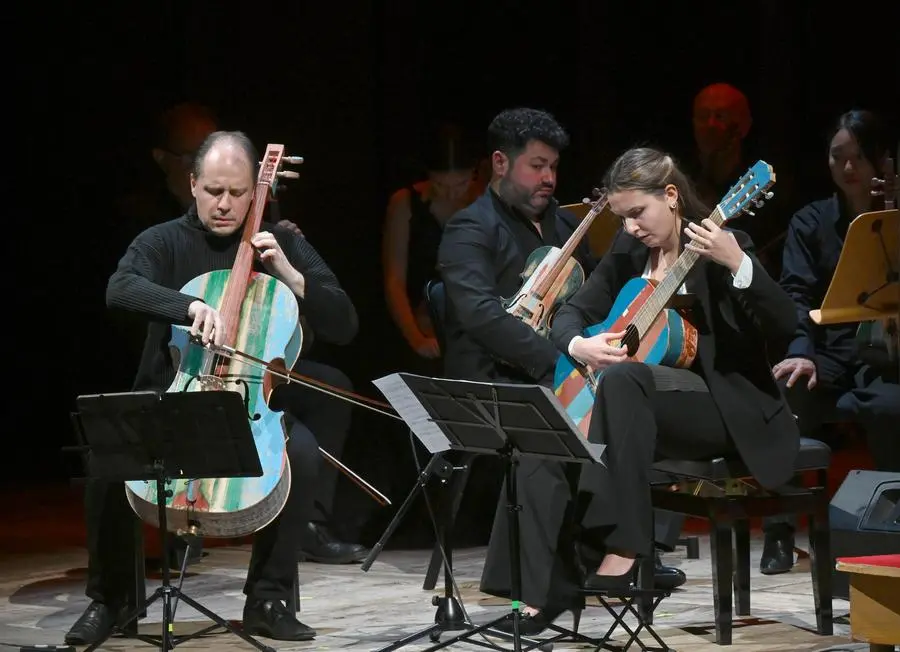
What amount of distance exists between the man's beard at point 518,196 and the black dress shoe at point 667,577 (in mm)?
1178

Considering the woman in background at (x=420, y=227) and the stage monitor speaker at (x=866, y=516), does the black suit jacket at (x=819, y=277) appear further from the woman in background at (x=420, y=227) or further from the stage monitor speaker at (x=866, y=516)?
the woman in background at (x=420, y=227)

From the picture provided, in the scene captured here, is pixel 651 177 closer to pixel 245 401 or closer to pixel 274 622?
pixel 245 401

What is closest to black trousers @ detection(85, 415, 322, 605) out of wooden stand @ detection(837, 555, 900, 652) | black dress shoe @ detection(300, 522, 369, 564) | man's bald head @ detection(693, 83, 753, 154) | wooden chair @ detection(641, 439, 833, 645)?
wooden chair @ detection(641, 439, 833, 645)

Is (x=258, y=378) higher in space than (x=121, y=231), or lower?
lower

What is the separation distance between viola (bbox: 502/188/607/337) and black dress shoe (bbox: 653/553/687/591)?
31.2 inches

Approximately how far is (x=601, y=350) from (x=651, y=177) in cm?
48

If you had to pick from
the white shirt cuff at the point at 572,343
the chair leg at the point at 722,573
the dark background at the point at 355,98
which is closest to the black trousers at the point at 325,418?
the dark background at the point at 355,98

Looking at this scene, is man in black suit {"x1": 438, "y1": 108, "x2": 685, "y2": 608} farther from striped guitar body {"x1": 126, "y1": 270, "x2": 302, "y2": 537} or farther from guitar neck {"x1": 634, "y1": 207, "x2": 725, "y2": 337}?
striped guitar body {"x1": 126, "y1": 270, "x2": 302, "y2": 537}

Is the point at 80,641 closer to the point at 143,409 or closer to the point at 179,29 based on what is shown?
the point at 143,409

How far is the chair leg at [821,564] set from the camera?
13.8ft

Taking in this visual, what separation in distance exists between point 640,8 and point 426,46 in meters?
1.22

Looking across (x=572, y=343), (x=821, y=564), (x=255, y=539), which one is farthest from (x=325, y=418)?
(x=821, y=564)

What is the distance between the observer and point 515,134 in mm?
5035

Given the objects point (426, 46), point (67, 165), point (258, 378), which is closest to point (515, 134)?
point (258, 378)
